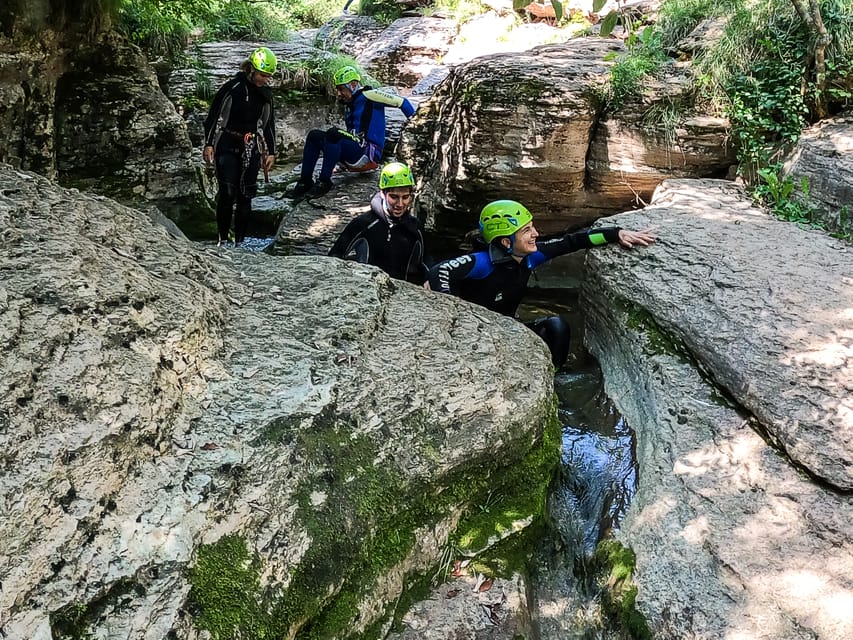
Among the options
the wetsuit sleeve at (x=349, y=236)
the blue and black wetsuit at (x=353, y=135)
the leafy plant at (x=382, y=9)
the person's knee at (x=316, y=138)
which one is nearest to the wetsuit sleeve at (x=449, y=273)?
the wetsuit sleeve at (x=349, y=236)

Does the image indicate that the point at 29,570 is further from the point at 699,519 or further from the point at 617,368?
the point at 617,368

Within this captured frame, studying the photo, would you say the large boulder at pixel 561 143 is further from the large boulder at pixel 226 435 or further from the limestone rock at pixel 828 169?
the large boulder at pixel 226 435

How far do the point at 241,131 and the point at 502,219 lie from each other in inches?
140

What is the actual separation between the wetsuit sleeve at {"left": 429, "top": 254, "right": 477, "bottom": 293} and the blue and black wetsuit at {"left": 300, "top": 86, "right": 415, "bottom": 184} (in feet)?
13.5

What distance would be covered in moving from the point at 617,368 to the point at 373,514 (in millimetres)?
2798

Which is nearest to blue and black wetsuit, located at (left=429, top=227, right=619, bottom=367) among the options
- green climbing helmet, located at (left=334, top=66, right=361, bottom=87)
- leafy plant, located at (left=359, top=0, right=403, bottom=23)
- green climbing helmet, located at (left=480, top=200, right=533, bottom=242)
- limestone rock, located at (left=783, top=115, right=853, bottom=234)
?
green climbing helmet, located at (left=480, top=200, right=533, bottom=242)

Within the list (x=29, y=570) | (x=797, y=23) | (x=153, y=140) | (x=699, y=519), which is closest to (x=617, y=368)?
(x=699, y=519)

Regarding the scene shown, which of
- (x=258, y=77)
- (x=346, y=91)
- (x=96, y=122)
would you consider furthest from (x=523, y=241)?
(x=96, y=122)

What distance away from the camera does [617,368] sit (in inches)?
197

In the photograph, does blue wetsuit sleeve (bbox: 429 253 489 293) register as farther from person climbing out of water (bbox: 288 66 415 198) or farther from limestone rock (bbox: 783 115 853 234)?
person climbing out of water (bbox: 288 66 415 198)

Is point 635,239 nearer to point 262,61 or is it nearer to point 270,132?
point 270,132

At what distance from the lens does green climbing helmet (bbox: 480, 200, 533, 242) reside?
528 cm

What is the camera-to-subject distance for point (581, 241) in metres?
5.45

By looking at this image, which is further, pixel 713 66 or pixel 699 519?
pixel 713 66
